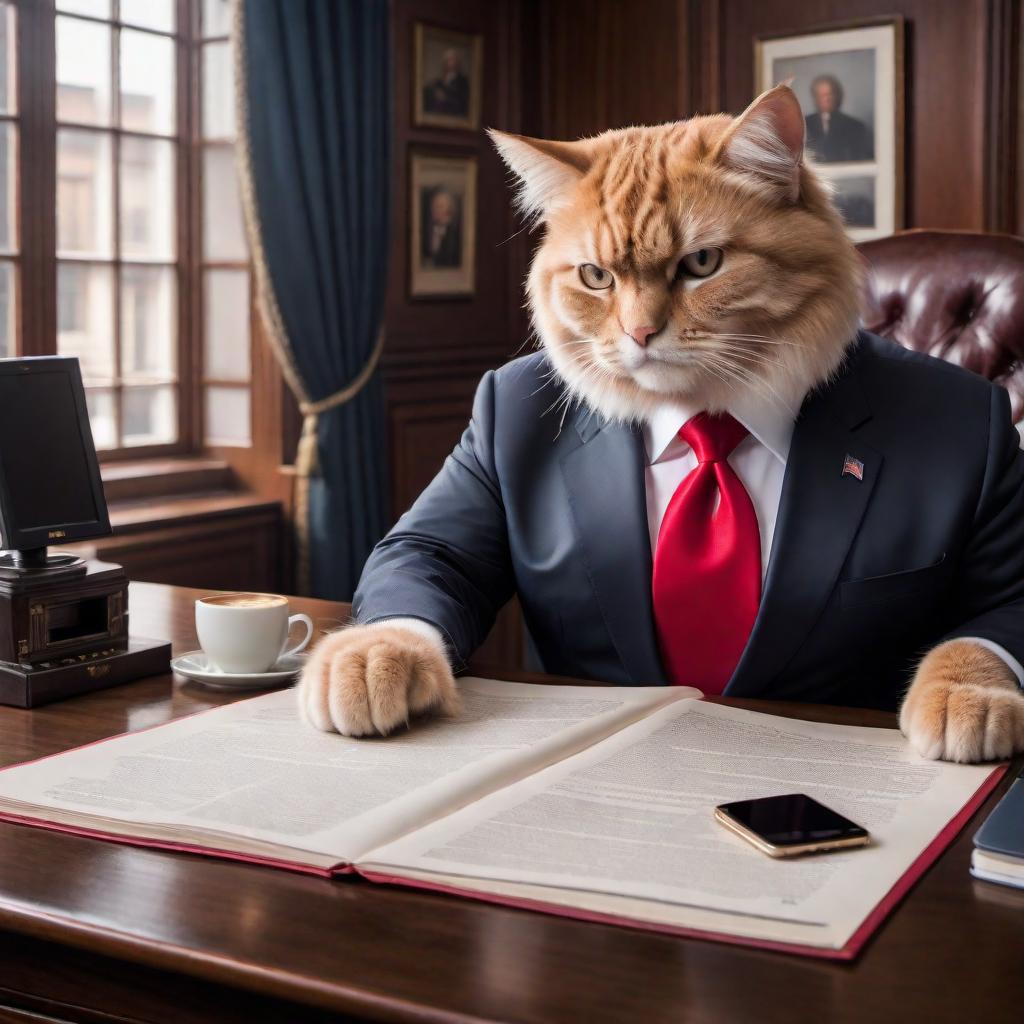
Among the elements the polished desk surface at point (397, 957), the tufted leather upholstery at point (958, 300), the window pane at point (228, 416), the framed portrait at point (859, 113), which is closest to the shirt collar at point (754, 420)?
the polished desk surface at point (397, 957)

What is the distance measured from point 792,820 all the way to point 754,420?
0.62 metres

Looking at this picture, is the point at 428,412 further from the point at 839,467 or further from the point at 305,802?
the point at 305,802

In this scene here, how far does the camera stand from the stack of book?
2.83 ft

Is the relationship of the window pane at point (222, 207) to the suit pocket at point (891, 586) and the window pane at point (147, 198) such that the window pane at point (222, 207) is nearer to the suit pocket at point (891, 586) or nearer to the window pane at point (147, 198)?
the window pane at point (147, 198)

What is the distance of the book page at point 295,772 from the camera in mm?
952

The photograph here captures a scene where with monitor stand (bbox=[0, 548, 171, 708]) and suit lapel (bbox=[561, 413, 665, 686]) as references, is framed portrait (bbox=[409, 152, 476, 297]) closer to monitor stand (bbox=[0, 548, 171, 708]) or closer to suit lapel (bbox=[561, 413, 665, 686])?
suit lapel (bbox=[561, 413, 665, 686])

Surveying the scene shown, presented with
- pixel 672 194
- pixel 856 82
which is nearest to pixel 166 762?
pixel 672 194

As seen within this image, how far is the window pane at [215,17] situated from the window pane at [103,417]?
110 cm

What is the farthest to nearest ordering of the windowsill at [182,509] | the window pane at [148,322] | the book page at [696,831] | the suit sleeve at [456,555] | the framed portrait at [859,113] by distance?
the framed portrait at [859,113], the window pane at [148,322], the windowsill at [182,509], the suit sleeve at [456,555], the book page at [696,831]

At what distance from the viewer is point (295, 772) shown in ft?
3.50

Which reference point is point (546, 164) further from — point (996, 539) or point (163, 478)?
point (163, 478)

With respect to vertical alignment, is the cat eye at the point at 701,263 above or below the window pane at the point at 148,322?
below

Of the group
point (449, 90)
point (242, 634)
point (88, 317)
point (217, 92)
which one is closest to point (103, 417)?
→ point (88, 317)

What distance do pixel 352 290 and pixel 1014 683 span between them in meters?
3.02
